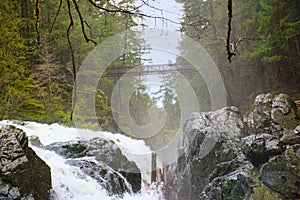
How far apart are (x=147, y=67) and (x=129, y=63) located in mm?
1571

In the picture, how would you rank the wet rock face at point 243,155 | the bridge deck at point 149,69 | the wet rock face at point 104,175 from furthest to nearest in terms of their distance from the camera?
1. the bridge deck at point 149,69
2. the wet rock face at point 104,175
3. the wet rock face at point 243,155

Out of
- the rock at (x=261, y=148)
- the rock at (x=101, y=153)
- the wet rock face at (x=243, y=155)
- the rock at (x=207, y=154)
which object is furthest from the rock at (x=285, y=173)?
the rock at (x=101, y=153)

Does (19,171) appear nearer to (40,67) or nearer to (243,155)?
(243,155)

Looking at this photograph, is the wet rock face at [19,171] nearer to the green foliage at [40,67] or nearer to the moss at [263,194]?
the moss at [263,194]

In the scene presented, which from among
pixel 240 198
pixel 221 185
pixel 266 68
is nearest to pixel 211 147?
pixel 221 185

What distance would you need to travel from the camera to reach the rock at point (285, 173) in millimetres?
5379

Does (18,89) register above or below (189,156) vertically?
above

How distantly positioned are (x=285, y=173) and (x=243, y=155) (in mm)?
1308

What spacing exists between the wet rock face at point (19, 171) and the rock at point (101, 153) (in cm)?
269

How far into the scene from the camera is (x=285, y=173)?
5625mm

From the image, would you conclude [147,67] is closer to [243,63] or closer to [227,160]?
[243,63]

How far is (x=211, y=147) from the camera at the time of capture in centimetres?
753

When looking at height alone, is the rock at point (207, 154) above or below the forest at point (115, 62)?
below

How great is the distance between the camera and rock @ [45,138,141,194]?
812 centimetres
